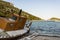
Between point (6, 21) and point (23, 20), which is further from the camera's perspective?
point (23, 20)

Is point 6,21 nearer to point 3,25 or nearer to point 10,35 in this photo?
point 3,25

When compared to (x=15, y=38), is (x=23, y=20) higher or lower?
higher

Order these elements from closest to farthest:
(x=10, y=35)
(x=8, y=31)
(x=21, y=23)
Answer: (x=10, y=35)
(x=8, y=31)
(x=21, y=23)

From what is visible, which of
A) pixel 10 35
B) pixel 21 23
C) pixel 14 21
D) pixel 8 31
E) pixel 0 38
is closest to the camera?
pixel 0 38

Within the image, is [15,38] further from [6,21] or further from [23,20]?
[23,20]

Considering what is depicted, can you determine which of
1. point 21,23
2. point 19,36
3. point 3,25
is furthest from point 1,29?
point 21,23

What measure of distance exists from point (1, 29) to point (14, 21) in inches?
88.2

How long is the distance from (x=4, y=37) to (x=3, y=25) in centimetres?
309

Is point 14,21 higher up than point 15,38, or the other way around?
point 14,21

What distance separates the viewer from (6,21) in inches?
898

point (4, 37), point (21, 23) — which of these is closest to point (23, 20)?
point (21, 23)

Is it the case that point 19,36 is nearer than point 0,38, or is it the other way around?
point 0,38

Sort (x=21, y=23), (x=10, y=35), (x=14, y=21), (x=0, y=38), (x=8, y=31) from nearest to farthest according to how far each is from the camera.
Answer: (x=0, y=38) → (x=10, y=35) → (x=8, y=31) → (x=14, y=21) → (x=21, y=23)

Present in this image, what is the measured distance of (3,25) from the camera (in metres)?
22.8
